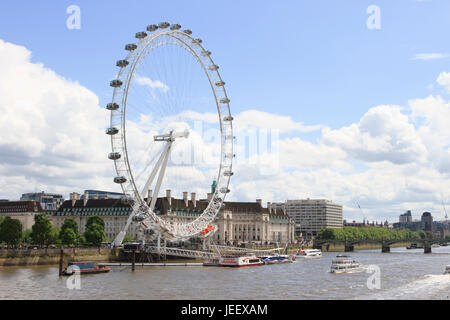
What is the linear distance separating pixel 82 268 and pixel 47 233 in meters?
20.0

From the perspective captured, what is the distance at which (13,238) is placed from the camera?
247 ft

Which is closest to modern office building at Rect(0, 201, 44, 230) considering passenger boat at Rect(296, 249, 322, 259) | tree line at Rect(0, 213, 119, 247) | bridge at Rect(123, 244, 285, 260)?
tree line at Rect(0, 213, 119, 247)

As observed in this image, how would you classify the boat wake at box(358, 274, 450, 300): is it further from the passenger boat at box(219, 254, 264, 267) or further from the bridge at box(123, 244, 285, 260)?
the bridge at box(123, 244, 285, 260)

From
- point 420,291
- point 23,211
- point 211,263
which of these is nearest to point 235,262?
point 211,263

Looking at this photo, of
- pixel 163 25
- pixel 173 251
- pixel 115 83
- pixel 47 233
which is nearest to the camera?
pixel 115 83

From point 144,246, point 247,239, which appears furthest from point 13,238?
point 247,239

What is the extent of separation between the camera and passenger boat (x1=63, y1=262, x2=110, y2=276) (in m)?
56.7

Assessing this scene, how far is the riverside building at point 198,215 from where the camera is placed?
12456 centimetres

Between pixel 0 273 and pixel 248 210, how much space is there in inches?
4021

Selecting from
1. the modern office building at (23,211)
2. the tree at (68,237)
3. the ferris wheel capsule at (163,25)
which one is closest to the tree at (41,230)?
the tree at (68,237)

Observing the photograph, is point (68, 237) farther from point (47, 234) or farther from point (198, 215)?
point (198, 215)

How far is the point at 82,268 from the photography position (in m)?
60.1
